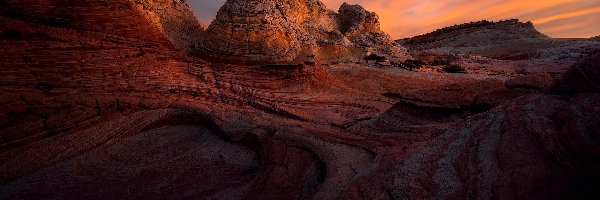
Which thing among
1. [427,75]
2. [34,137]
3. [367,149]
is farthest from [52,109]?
[427,75]

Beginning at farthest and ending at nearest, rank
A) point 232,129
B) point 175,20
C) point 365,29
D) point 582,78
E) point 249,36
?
point 365,29, point 249,36, point 175,20, point 232,129, point 582,78

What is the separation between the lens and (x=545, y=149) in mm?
3029

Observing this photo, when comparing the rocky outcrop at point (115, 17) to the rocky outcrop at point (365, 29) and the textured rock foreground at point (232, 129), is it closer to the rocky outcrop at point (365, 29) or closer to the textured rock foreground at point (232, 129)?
the textured rock foreground at point (232, 129)

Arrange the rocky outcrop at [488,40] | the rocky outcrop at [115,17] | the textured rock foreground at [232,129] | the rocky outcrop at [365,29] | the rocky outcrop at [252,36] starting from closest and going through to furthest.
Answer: the textured rock foreground at [232,129] → the rocky outcrop at [115,17] → the rocky outcrop at [252,36] → the rocky outcrop at [365,29] → the rocky outcrop at [488,40]

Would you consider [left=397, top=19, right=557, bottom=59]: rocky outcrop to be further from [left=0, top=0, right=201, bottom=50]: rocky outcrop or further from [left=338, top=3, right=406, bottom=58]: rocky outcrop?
[left=0, top=0, right=201, bottom=50]: rocky outcrop

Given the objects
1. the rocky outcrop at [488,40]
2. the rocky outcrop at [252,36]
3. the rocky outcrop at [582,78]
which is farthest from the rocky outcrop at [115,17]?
the rocky outcrop at [488,40]

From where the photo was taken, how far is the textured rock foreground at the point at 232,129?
3.24m

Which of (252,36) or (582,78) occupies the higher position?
(252,36)

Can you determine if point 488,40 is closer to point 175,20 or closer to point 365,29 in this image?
point 365,29

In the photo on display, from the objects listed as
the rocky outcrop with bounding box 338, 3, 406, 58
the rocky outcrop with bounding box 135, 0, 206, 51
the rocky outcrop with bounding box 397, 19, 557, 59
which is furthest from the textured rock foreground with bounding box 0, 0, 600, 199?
the rocky outcrop with bounding box 397, 19, 557, 59

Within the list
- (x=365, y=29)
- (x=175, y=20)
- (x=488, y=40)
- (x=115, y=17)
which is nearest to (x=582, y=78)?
(x=115, y=17)

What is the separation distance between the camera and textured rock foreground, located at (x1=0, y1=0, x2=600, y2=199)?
10.6ft

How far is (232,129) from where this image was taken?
6555mm

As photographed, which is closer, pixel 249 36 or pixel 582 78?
pixel 582 78
